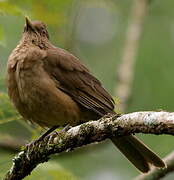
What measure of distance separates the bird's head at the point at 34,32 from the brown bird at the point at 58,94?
20cm

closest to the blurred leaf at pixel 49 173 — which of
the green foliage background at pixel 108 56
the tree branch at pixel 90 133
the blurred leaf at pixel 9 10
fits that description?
the tree branch at pixel 90 133

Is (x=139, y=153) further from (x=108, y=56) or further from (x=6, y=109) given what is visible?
(x=108, y=56)

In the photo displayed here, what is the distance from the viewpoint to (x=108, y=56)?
1155cm

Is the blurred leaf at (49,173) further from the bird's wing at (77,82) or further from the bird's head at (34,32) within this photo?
the bird's head at (34,32)

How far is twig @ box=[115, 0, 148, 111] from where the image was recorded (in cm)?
822

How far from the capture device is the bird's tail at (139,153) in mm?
6109

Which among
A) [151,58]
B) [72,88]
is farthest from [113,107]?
[151,58]

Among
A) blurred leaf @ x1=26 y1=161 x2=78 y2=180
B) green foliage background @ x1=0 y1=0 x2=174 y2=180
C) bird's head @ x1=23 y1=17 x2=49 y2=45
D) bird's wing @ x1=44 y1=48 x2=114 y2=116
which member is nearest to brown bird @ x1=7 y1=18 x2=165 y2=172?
bird's wing @ x1=44 y1=48 x2=114 y2=116

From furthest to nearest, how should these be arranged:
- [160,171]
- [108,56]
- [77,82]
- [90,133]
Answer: [108,56] < [77,82] < [160,171] < [90,133]

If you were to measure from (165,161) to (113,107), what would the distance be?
0.76m

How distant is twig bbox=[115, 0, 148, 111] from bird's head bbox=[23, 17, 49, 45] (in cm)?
135

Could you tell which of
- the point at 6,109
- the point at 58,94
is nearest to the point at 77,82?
the point at 58,94

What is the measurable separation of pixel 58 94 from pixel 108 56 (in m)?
5.20

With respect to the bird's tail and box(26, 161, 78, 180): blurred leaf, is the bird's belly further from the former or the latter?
box(26, 161, 78, 180): blurred leaf
